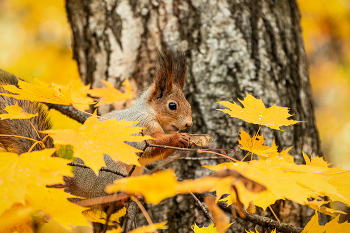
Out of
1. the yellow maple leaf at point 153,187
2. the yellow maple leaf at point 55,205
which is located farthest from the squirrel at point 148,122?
the yellow maple leaf at point 153,187

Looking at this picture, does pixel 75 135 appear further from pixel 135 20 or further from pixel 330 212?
pixel 135 20

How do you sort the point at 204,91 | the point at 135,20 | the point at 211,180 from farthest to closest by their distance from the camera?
the point at 135,20, the point at 204,91, the point at 211,180

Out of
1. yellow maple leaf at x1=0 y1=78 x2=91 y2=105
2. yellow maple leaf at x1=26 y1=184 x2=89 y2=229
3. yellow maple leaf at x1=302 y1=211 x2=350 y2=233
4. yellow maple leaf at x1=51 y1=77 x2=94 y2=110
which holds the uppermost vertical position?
yellow maple leaf at x1=0 y1=78 x2=91 y2=105

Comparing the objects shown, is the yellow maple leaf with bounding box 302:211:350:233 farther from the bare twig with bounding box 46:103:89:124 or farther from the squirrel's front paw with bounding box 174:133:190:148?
the bare twig with bounding box 46:103:89:124

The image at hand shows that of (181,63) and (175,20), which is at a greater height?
(175,20)

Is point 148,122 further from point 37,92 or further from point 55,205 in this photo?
point 55,205

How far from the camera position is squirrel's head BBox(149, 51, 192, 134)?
4.02 feet

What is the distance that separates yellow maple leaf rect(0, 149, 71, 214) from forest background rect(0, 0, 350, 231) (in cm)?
123

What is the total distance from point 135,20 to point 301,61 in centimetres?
103

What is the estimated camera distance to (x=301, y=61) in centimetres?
159

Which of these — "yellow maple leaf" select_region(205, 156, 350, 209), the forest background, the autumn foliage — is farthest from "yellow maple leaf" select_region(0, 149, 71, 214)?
the forest background

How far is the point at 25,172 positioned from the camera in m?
0.54

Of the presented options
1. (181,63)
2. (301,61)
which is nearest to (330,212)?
(181,63)

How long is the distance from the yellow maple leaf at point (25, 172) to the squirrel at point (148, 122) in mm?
494
